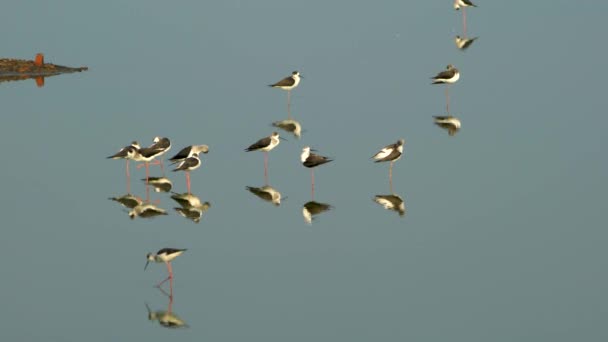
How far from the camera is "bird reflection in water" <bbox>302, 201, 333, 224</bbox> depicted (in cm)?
1848

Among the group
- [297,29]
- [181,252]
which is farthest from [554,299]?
[297,29]

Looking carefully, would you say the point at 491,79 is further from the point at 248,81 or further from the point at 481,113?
the point at 248,81

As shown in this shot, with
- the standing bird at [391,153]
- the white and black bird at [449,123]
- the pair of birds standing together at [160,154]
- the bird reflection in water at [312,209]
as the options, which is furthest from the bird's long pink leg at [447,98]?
the bird reflection in water at [312,209]

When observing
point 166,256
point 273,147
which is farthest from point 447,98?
point 166,256

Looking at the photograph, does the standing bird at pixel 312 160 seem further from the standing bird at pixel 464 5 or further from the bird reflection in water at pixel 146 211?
the standing bird at pixel 464 5

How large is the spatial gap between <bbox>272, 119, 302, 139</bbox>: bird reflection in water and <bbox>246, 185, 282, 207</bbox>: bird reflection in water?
359 centimetres

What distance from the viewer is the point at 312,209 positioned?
1878 cm

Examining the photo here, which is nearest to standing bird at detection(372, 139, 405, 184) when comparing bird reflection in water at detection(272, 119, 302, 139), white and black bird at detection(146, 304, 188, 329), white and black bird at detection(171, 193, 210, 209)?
white and black bird at detection(171, 193, 210, 209)

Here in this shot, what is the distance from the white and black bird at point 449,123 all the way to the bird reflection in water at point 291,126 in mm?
2411

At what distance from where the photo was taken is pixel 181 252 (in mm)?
16234

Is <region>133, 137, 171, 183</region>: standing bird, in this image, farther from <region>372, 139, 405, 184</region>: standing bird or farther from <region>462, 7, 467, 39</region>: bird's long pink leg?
<region>462, 7, 467, 39</region>: bird's long pink leg

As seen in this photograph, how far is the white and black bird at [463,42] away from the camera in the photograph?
3102 cm

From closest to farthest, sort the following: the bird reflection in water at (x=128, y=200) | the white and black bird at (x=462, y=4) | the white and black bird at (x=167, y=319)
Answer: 1. the white and black bird at (x=167, y=319)
2. the bird reflection in water at (x=128, y=200)
3. the white and black bird at (x=462, y=4)

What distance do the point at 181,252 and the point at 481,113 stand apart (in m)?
9.80
